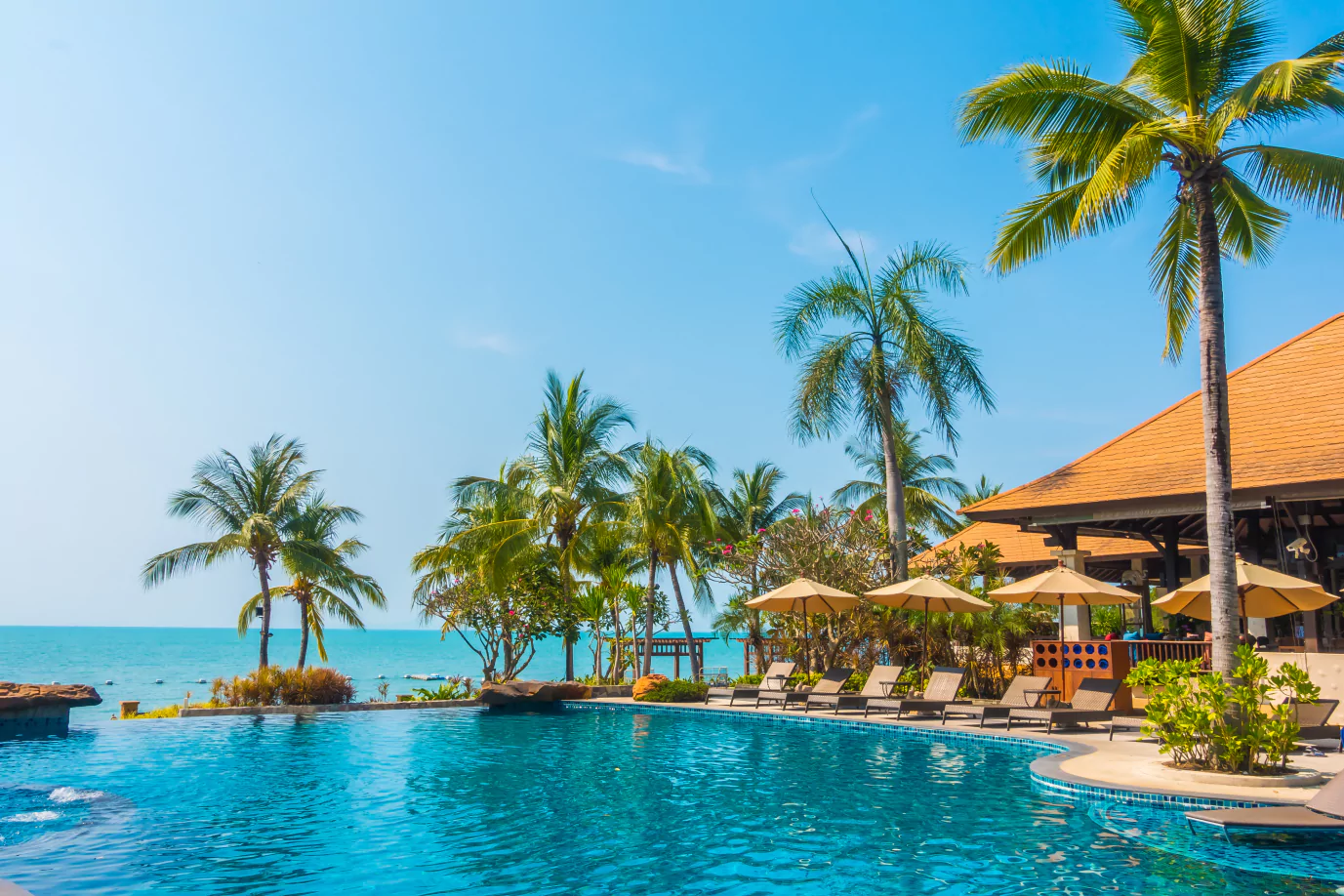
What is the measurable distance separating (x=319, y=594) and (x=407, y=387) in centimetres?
667

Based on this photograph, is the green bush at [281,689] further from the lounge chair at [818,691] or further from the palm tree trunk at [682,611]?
the palm tree trunk at [682,611]

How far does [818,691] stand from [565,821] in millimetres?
9384

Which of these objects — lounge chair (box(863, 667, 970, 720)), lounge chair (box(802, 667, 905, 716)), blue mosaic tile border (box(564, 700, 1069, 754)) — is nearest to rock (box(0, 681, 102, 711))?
blue mosaic tile border (box(564, 700, 1069, 754))

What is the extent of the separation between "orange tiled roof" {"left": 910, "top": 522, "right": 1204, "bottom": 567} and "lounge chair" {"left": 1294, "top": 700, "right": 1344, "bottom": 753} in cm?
1162

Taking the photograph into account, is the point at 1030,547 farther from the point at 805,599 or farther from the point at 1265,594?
the point at 1265,594

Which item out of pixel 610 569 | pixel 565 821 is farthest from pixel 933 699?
pixel 610 569

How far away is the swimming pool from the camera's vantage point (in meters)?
6.64

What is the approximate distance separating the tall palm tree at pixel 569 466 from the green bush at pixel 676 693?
4244 millimetres

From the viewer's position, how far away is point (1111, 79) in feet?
36.8

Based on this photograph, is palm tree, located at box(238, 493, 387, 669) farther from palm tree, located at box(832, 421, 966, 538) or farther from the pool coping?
palm tree, located at box(832, 421, 966, 538)

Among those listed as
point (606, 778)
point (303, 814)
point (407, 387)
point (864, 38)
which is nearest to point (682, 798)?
point (606, 778)

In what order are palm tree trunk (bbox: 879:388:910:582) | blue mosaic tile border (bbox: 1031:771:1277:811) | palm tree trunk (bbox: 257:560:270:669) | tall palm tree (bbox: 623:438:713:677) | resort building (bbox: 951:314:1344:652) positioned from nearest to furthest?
1. blue mosaic tile border (bbox: 1031:771:1277:811)
2. resort building (bbox: 951:314:1344:652)
3. palm tree trunk (bbox: 879:388:910:582)
4. palm tree trunk (bbox: 257:560:270:669)
5. tall palm tree (bbox: 623:438:713:677)

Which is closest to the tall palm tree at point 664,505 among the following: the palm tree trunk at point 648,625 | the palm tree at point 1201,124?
the palm tree trunk at point 648,625

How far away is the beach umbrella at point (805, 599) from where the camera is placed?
1712 cm
